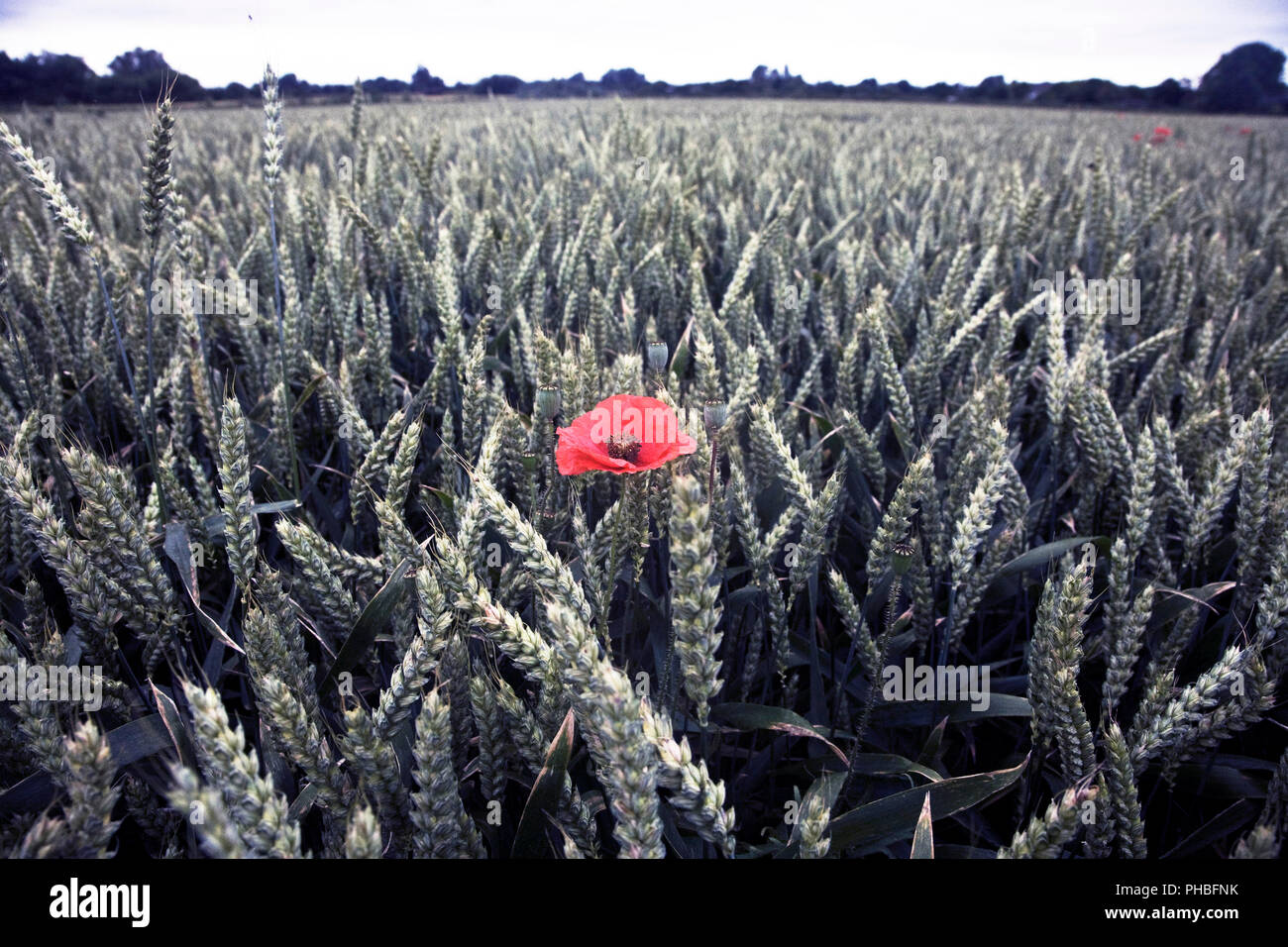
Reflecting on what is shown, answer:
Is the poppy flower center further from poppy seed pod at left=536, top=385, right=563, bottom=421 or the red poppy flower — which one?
poppy seed pod at left=536, top=385, right=563, bottom=421

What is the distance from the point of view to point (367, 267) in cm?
253

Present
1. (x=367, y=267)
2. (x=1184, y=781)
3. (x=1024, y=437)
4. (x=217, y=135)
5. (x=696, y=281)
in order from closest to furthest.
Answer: (x=1184, y=781) < (x=696, y=281) < (x=1024, y=437) < (x=367, y=267) < (x=217, y=135)

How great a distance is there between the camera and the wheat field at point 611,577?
27.8 inches

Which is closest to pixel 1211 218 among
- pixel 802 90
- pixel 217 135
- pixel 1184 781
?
pixel 1184 781

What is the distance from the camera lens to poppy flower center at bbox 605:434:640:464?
912 millimetres

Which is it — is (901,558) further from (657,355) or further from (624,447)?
(657,355)

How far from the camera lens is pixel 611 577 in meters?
0.86

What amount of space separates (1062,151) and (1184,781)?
8.21 metres

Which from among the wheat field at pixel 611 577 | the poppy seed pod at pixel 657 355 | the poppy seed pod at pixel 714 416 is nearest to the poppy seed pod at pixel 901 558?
the wheat field at pixel 611 577

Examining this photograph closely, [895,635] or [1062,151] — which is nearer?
[895,635]

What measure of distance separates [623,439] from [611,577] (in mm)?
219

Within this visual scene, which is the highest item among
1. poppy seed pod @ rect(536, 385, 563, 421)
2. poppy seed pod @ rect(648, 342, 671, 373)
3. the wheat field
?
poppy seed pod @ rect(648, 342, 671, 373)

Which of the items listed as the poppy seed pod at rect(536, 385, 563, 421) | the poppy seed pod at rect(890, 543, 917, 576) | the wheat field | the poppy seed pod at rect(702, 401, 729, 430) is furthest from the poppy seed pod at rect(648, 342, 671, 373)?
the poppy seed pod at rect(890, 543, 917, 576)

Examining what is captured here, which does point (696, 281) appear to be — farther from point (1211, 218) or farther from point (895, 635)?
point (1211, 218)
